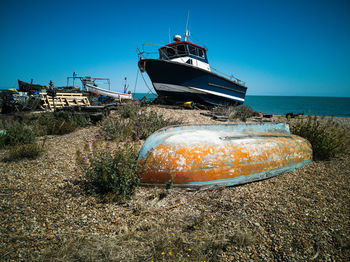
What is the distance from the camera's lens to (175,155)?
2539 mm

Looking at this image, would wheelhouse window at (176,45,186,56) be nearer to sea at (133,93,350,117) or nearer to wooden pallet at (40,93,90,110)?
sea at (133,93,350,117)

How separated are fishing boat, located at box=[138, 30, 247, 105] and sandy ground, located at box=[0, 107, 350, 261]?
31.5 feet

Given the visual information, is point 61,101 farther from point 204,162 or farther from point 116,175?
point 204,162

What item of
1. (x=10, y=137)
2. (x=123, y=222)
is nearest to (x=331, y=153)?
(x=123, y=222)

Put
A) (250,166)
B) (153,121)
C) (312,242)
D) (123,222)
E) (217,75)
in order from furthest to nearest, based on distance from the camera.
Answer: (217,75)
(153,121)
(250,166)
(123,222)
(312,242)

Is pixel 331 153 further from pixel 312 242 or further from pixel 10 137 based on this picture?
pixel 10 137

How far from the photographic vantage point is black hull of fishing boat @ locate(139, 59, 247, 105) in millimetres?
11234

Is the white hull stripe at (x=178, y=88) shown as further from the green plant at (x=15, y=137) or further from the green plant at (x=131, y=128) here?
the green plant at (x=15, y=137)

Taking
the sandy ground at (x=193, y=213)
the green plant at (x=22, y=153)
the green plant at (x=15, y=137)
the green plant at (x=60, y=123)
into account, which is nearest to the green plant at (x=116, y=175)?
the sandy ground at (x=193, y=213)

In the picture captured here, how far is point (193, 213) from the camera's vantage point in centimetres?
219

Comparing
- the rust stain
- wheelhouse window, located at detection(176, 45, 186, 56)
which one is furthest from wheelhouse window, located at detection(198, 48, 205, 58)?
the rust stain

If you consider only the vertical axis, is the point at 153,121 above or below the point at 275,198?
above

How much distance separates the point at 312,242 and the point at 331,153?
348 centimetres

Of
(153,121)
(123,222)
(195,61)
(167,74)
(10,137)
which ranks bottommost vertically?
(123,222)
